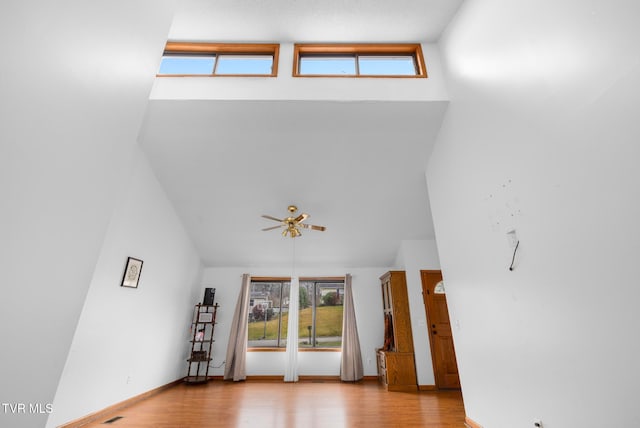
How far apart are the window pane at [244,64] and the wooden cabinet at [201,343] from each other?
180 inches

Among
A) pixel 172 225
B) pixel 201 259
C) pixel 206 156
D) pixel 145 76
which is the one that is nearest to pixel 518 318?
pixel 145 76

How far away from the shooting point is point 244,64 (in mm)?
3529

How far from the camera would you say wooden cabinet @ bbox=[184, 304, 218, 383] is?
531cm

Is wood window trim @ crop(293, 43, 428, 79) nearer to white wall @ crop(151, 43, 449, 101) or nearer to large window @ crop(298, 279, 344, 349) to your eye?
Answer: white wall @ crop(151, 43, 449, 101)

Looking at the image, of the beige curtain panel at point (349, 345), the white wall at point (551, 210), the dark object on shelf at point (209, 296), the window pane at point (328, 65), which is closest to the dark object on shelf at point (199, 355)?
the dark object on shelf at point (209, 296)

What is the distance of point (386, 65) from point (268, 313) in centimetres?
547

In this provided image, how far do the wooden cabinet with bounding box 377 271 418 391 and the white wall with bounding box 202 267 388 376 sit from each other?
32cm

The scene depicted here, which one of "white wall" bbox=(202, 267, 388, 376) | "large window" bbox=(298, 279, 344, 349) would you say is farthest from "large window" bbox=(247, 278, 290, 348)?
"large window" bbox=(298, 279, 344, 349)

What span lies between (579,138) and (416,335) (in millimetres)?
4382

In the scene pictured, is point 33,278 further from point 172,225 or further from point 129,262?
point 172,225

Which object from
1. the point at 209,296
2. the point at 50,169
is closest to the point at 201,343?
the point at 209,296

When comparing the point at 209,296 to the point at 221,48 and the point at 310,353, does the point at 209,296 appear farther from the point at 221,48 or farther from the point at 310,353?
the point at 221,48

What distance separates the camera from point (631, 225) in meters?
1.22

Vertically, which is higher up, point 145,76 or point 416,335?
point 145,76
